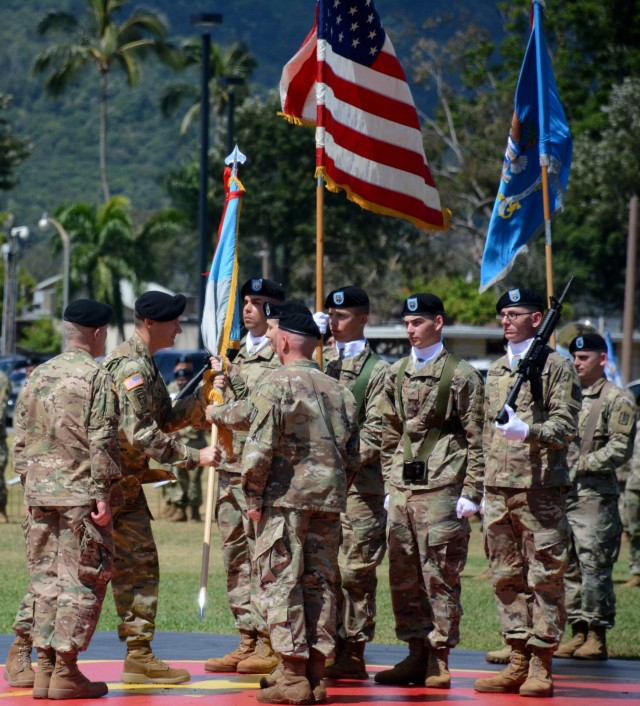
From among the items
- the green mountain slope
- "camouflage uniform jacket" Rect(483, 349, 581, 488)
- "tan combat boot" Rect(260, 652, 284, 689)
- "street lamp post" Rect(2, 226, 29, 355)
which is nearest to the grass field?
"camouflage uniform jacket" Rect(483, 349, 581, 488)

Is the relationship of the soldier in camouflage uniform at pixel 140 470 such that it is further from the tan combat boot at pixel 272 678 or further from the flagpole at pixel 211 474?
the tan combat boot at pixel 272 678

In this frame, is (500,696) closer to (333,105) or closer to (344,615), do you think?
(344,615)

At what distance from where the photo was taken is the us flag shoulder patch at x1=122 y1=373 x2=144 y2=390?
860 centimetres

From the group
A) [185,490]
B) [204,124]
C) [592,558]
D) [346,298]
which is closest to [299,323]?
[346,298]

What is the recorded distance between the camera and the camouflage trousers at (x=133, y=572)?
28.5 feet

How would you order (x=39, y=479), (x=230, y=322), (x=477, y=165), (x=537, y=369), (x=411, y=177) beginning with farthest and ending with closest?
(x=477, y=165)
(x=411, y=177)
(x=230, y=322)
(x=537, y=369)
(x=39, y=479)

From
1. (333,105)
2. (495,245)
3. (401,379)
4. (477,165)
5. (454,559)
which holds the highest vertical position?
(477,165)

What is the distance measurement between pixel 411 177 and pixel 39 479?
154 inches

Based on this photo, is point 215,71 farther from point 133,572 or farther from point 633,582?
point 133,572

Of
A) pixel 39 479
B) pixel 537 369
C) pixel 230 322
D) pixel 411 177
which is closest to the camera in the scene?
pixel 39 479

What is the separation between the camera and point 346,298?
9.25m

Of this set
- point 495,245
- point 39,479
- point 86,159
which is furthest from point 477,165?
point 86,159

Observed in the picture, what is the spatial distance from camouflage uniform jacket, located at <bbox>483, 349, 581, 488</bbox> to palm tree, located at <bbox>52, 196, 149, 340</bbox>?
157ft

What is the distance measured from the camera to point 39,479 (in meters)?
8.19
